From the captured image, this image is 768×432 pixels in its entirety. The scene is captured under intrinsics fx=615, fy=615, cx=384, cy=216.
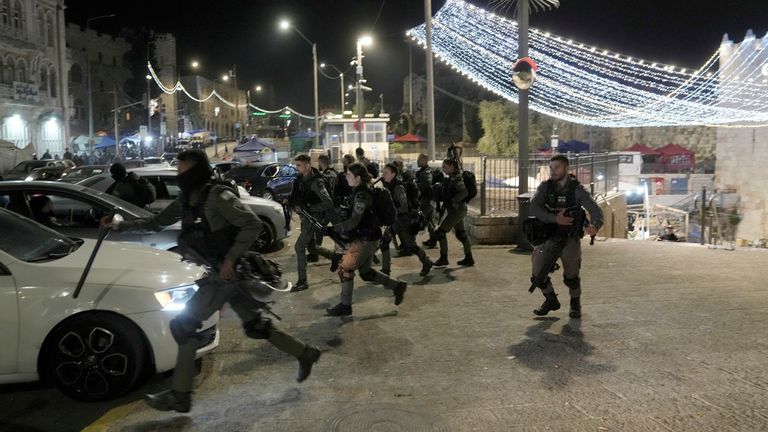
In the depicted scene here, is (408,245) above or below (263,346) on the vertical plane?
above

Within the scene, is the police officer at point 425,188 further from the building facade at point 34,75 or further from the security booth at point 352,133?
the building facade at point 34,75

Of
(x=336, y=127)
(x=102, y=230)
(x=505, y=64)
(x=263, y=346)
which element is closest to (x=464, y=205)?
(x=263, y=346)

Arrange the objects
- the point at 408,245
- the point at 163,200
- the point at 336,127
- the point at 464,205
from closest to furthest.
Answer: the point at 408,245 → the point at 464,205 → the point at 163,200 → the point at 336,127

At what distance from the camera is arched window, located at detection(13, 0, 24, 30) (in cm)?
3712

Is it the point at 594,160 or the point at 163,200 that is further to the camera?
the point at 594,160

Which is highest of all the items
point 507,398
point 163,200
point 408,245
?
point 163,200

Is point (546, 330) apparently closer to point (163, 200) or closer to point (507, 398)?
point (507, 398)

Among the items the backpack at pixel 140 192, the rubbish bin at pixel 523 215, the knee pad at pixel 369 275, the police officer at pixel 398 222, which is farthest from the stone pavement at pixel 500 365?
the backpack at pixel 140 192

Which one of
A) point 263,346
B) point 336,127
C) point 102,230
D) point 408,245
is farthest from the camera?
point 336,127

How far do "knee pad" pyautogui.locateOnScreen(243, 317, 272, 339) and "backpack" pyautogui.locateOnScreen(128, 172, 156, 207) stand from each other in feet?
17.6

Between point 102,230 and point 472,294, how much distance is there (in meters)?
4.53

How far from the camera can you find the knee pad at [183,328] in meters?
4.02

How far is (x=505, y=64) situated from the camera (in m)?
16.9

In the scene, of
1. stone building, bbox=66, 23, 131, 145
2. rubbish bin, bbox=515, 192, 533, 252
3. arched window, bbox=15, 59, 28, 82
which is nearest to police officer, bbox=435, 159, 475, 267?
rubbish bin, bbox=515, 192, 533, 252
